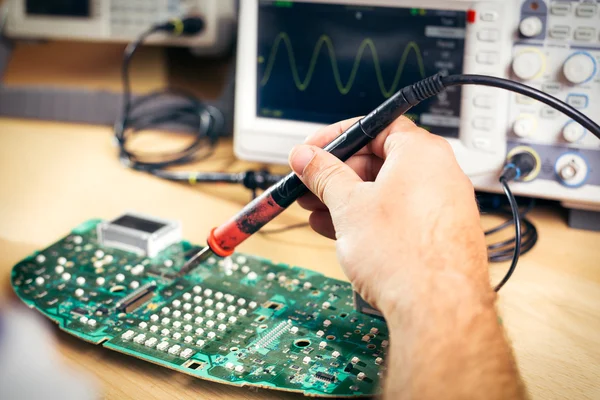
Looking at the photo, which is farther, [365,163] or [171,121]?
[171,121]

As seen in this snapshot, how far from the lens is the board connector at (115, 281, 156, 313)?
799mm

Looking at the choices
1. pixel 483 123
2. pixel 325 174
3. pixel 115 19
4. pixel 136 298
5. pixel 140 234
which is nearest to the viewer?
pixel 325 174

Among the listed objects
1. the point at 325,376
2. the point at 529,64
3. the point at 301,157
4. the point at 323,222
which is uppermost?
the point at 529,64

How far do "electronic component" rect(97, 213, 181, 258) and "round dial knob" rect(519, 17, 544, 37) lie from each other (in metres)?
0.61

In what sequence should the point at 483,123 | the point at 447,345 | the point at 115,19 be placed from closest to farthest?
the point at 447,345 < the point at 483,123 < the point at 115,19

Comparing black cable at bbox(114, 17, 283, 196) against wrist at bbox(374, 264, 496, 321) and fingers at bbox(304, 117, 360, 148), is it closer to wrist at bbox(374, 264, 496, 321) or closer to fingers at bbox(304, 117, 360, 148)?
fingers at bbox(304, 117, 360, 148)

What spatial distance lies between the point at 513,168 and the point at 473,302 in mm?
469

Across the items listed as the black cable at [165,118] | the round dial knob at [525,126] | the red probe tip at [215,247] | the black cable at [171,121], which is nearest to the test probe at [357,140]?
the red probe tip at [215,247]

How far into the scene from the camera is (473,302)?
602 millimetres

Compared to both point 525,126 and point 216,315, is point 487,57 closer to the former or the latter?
point 525,126

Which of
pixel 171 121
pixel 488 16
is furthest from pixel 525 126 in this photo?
pixel 171 121

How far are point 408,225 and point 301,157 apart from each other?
6.4 inches

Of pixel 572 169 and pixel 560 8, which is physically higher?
pixel 560 8

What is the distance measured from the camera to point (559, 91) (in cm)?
100
